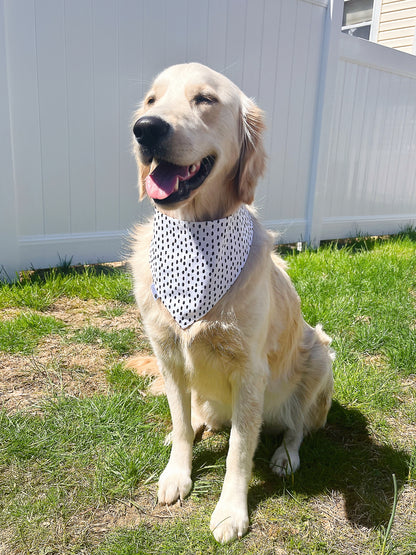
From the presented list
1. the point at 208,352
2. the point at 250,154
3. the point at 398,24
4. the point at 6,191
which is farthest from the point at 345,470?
the point at 398,24

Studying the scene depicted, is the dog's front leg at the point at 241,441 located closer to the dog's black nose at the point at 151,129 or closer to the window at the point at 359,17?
the dog's black nose at the point at 151,129

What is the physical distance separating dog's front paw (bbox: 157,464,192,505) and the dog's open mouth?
3.52ft

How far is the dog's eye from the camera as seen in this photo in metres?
1.65

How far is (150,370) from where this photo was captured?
8.02ft

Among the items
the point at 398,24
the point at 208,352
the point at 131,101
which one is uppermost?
the point at 398,24

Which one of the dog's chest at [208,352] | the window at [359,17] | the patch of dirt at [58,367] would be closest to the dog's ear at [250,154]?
the dog's chest at [208,352]

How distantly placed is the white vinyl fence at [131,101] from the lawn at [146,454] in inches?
41.6

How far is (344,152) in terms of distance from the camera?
5738mm

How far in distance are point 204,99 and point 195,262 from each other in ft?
2.01

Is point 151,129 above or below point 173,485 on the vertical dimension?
above

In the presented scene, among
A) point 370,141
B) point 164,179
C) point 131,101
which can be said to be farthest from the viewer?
point 370,141

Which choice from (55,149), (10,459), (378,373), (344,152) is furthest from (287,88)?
(10,459)

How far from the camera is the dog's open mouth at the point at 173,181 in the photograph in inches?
60.4

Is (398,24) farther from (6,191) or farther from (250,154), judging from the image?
(250,154)
